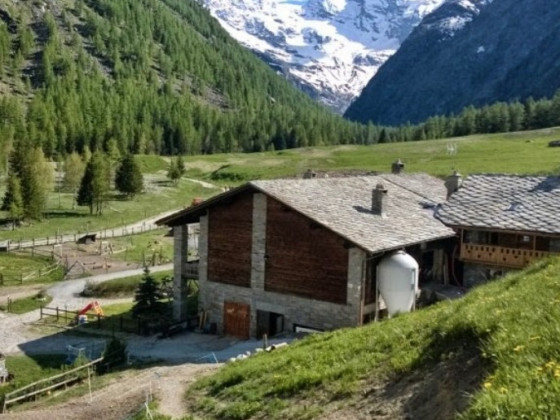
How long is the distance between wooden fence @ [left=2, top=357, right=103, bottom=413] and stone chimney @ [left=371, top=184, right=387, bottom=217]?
1726 centimetres

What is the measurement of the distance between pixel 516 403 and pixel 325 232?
90.6 ft

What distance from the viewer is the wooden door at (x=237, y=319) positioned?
3825 cm

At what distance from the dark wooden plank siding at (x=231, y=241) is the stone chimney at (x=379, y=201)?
6.99 metres

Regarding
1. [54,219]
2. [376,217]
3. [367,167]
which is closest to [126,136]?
[367,167]

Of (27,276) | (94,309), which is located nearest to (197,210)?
(94,309)

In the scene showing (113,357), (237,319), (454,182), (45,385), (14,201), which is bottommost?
(45,385)

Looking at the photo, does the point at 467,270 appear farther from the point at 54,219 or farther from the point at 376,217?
the point at 54,219

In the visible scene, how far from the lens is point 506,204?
37938 millimetres

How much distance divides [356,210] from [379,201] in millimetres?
1531

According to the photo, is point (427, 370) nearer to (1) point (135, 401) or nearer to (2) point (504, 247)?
(1) point (135, 401)

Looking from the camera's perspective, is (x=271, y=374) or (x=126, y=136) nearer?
(x=271, y=374)

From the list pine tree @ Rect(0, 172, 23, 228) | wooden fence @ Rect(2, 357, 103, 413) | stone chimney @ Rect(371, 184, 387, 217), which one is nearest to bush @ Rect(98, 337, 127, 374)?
wooden fence @ Rect(2, 357, 103, 413)

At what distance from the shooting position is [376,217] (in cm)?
3784

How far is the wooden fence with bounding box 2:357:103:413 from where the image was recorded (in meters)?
28.3
